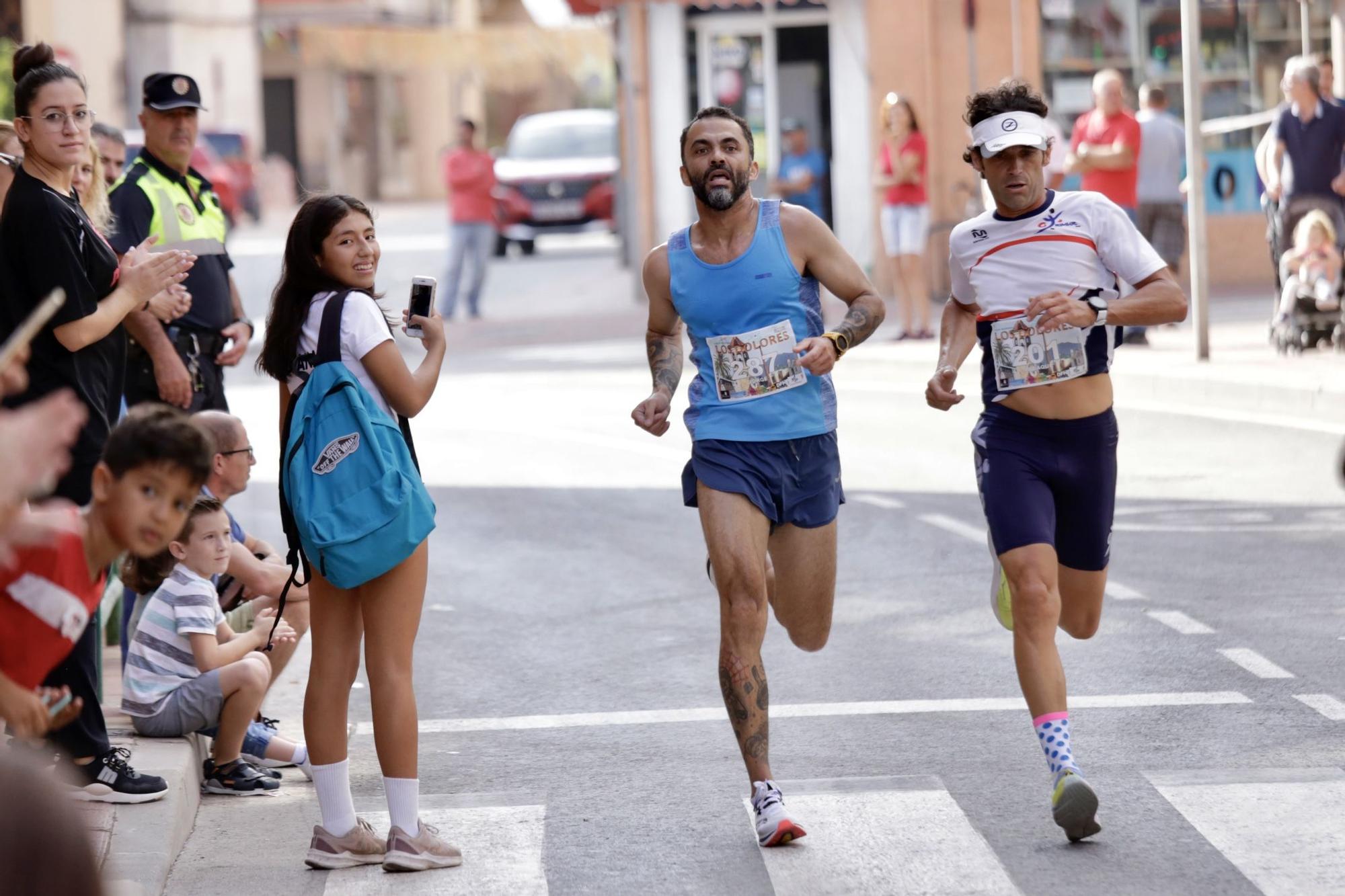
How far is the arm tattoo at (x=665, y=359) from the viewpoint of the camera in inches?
253

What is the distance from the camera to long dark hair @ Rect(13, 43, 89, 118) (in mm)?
6160

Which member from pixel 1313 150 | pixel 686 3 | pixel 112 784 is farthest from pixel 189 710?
pixel 686 3

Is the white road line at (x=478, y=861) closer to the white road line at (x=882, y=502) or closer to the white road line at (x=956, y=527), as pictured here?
the white road line at (x=956, y=527)

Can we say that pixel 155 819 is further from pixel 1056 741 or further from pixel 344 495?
pixel 1056 741

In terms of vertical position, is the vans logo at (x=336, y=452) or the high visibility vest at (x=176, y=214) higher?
the high visibility vest at (x=176, y=214)

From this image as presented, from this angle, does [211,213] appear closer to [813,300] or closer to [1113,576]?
[813,300]

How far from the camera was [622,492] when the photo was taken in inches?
485

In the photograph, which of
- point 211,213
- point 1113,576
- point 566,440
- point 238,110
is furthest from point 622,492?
point 238,110

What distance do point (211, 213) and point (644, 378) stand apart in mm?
9806

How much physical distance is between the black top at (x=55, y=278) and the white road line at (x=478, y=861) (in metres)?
1.41

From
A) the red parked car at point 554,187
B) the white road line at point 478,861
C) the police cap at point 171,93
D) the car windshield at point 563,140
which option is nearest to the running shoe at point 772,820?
the white road line at point 478,861

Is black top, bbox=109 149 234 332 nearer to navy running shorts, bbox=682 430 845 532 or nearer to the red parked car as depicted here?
navy running shorts, bbox=682 430 845 532

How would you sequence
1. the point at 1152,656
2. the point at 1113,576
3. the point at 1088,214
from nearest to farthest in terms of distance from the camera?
the point at 1088,214
the point at 1152,656
the point at 1113,576

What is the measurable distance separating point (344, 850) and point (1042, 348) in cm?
239
